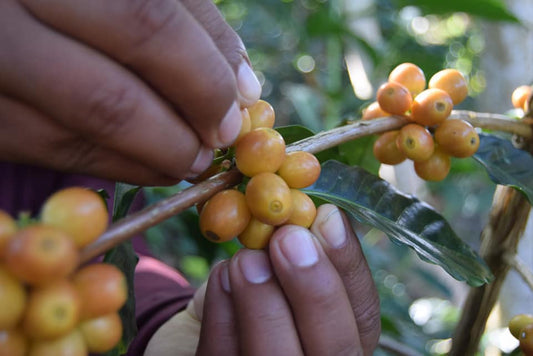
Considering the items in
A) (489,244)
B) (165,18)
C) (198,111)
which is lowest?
(489,244)

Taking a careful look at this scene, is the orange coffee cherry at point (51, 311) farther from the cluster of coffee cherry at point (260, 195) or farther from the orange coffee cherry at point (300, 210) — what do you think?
the orange coffee cherry at point (300, 210)

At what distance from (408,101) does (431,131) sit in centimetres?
10

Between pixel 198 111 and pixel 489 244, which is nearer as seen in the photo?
pixel 198 111

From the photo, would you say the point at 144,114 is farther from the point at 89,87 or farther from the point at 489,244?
the point at 489,244

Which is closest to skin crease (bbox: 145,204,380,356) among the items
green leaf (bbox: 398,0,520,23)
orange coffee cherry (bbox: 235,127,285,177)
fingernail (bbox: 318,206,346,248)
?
fingernail (bbox: 318,206,346,248)

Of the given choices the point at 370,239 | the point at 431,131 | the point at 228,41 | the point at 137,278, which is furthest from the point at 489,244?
the point at 370,239

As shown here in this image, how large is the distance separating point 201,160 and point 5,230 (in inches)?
11.9

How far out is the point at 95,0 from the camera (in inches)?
23.1

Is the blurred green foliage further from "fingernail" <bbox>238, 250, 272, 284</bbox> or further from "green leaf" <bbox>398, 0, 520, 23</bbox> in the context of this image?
"fingernail" <bbox>238, 250, 272, 284</bbox>

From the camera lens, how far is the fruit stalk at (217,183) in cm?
64

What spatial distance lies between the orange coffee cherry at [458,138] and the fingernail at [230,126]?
50 centimetres

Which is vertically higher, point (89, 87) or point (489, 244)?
point (89, 87)

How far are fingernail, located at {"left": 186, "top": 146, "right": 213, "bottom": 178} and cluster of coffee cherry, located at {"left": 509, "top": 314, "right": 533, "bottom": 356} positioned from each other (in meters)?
0.74

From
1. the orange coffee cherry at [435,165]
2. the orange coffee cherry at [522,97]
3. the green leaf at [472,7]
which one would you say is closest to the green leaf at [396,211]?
the orange coffee cherry at [435,165]
